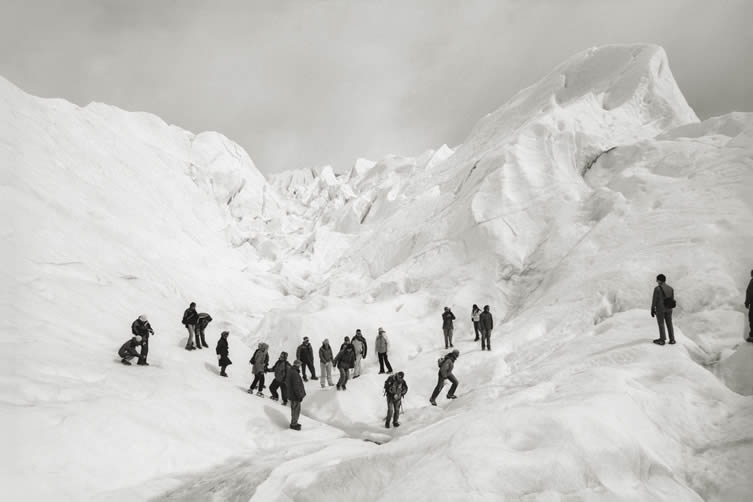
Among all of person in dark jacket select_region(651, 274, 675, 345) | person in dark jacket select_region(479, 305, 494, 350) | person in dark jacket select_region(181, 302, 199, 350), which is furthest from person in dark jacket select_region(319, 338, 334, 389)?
person in dark jacket select_region(651, 274, 675, 345)

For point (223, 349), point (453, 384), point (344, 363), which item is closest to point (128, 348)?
point (223, 349)

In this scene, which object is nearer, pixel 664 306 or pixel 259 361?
pixel 664 306

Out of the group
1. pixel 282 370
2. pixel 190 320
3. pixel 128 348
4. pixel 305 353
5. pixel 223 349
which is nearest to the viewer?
pixel 282 370

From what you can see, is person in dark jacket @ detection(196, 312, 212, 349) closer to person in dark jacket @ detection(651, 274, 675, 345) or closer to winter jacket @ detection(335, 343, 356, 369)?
winter jacket @ detection(335, 343, 356, 369)

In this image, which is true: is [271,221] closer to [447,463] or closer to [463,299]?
[463,299]

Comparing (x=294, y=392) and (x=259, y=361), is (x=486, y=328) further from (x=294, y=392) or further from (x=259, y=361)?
(x=259, y=361)

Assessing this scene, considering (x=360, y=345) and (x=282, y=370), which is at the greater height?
(x=360, y=345)

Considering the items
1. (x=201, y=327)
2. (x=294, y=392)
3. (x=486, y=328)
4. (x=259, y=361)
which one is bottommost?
(x=294, y=392)

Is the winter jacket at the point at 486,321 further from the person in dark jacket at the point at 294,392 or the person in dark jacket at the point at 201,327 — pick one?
the person in dark jacket at the point at 201,327

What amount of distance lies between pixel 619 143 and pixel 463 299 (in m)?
16.7

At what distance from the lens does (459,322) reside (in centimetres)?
2422

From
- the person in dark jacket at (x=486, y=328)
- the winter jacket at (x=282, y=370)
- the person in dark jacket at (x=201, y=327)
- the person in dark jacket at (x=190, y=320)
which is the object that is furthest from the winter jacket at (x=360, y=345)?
the person in dark jacket at (x=190, y=320)

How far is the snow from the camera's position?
761 cm

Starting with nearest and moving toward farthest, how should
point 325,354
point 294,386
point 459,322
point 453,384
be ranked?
point 294,386 < point 453,384 < point 325,354 < point 459,322
